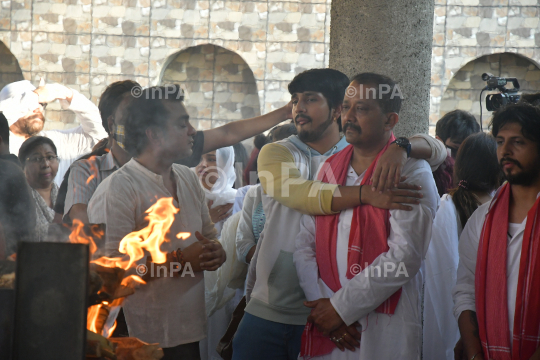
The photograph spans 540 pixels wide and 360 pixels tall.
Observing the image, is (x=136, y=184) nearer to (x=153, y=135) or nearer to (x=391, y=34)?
(x=153, y=135)

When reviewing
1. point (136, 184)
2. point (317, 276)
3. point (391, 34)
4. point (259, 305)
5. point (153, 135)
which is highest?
point (391, 34)

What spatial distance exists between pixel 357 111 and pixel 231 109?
25.5ft

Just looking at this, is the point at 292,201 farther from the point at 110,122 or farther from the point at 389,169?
the point at 110,122

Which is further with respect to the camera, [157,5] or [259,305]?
[157,5]

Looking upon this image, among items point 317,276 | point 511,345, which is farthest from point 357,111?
point 511,345

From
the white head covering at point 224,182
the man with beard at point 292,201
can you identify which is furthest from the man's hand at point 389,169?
the white head covering at point 224,182

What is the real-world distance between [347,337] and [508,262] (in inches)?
27.6

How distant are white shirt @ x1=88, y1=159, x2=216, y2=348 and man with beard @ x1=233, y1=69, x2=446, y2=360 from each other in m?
0.28

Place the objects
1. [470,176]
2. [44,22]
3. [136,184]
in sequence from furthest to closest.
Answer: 1. [44,22]
2. [470,176]
3. [136,184]

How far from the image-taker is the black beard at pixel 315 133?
2.59 metres

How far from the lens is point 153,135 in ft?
7.91

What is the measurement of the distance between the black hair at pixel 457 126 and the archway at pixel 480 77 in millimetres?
5975

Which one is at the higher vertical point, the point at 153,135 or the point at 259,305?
the point at 153,135

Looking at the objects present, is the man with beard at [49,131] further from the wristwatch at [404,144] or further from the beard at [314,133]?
the wristwatch at [404,144]
